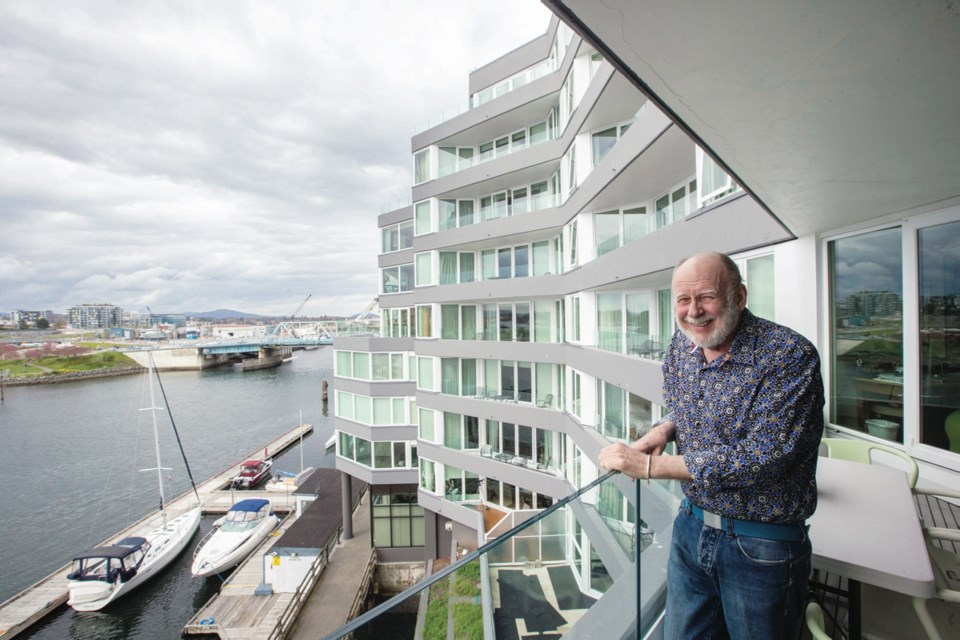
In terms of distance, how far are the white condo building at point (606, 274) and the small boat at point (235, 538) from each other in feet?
24.2

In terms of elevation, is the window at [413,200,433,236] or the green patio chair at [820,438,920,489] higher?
the window at [413,200,433,236]

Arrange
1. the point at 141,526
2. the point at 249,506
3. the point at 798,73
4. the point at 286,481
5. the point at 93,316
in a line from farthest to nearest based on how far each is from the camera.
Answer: the point at 93,316 → the point at 286,481 → the point at 141,526 → the point at 249,506 → the point at 798,73

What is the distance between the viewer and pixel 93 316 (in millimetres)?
144875

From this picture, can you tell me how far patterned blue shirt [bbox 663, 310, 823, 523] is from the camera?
1.57 meters

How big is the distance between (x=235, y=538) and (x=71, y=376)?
65492 millimetres

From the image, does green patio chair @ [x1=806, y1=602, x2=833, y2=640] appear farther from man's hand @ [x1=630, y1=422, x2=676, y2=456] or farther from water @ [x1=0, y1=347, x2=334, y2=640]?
water @ [x1=0, y1=347, x2=334, y2=640]

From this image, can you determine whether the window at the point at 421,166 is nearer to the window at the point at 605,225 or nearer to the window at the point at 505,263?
the window at the point at 505,263

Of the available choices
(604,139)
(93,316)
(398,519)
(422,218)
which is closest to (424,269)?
(422,218)

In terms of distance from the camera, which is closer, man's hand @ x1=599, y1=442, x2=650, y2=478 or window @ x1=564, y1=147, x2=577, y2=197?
man's hand @ x1=599, y1=442, x2=650, y2=478

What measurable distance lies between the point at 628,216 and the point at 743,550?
9411 mm

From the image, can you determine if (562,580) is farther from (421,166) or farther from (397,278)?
(397,278)

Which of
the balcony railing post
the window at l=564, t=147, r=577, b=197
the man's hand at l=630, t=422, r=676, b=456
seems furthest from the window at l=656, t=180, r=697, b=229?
the man's hand at l=630, t=422, r=676, b=456

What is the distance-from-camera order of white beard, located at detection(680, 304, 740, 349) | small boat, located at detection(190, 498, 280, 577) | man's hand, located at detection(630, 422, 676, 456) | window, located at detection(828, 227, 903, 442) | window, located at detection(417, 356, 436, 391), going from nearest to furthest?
white beard, located at detection(680, 304, 740, 349) < man's hand, located at detection(630, 422, 676, 456) < window, located at detection(828, 227, 903, 442) < window, located at detection(417, 356, 436, 391) < small boat, located at detection(190, 498, 280, 577)

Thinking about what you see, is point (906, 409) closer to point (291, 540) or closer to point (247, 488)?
point (291, 540)
